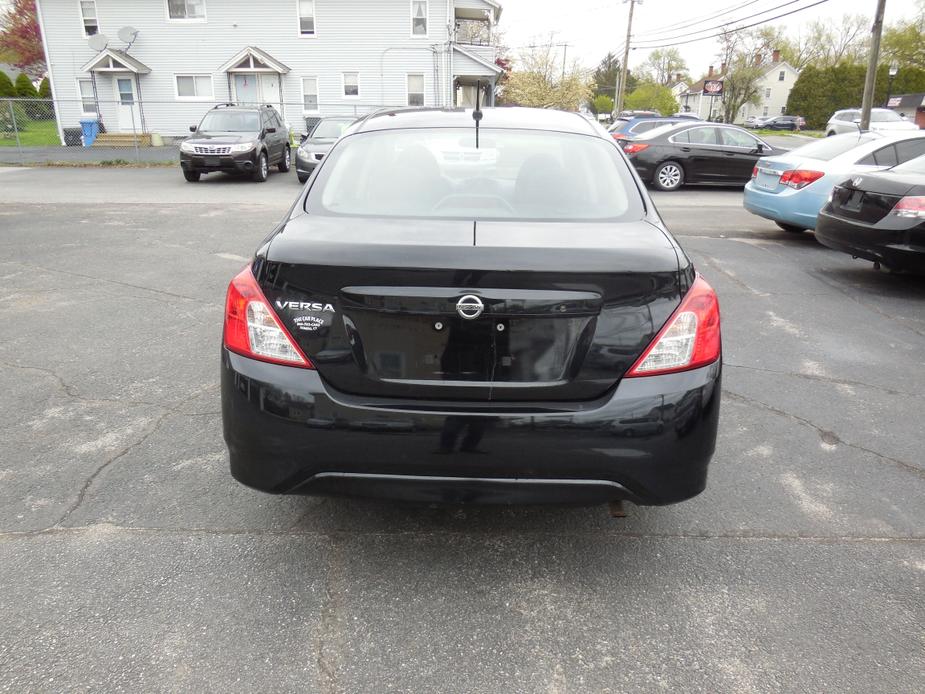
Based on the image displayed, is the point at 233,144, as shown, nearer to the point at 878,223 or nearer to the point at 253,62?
the point at 878,223

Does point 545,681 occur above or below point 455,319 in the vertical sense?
below

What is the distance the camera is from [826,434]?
13.4ft

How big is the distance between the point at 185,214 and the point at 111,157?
14.1 meters

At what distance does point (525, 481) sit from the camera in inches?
97.1

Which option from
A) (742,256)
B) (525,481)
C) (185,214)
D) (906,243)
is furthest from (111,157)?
(525,481)

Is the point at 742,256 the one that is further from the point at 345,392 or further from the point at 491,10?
the point at 491,10

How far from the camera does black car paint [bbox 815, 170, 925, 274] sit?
22.6 feet

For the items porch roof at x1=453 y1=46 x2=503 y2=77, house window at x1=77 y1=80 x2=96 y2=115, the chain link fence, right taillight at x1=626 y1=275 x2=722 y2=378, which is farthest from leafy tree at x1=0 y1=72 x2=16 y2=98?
right taillight at x1=626 y1=275 x2=722 y2=378

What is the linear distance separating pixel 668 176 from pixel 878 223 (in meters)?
10.1

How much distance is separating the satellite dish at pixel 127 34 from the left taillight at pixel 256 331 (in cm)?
3191

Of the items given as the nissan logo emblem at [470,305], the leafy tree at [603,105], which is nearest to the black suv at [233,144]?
the nissan logo emblem at [470,305]

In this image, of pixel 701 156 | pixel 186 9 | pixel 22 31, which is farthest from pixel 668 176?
pixel 22 31

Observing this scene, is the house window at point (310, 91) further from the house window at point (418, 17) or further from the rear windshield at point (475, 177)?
the rear windshield at point (475, 177)

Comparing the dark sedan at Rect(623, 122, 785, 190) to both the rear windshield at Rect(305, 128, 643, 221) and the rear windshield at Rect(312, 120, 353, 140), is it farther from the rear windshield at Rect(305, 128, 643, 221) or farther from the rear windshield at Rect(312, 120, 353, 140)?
the rear windshield at Rect(305, 128, 643, 221)
